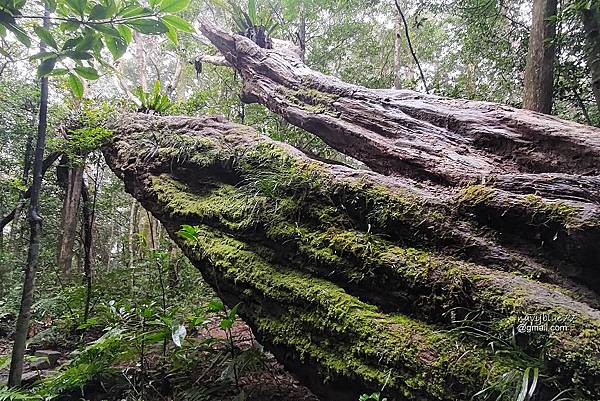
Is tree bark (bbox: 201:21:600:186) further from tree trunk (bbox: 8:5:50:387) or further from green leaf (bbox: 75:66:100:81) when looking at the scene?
tree trunk (bbox: 8:5:50:387)

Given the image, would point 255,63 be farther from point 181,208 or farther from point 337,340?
point 337,340

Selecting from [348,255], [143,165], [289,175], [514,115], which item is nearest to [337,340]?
[348,255]

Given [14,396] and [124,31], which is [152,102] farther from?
[124,31]

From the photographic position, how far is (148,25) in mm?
1265

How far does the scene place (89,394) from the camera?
319cm

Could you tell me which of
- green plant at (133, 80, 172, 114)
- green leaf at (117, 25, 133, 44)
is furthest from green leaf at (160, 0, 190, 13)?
green plant at (133, 80, 172, 114)

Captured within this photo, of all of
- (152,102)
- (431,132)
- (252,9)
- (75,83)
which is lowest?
(75,83)

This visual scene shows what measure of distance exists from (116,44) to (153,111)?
4.48 meters

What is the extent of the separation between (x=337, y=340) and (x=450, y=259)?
35.9 inches

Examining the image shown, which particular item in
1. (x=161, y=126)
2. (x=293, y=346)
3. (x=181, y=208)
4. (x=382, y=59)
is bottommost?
(x=293, y=346)

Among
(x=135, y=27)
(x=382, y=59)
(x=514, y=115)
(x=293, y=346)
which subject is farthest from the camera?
(x=382, y=59)

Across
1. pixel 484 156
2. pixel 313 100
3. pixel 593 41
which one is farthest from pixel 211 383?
pixel 593 41

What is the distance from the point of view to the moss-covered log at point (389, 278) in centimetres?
186

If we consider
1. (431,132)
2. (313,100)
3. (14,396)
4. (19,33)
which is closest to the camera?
(19,33)
